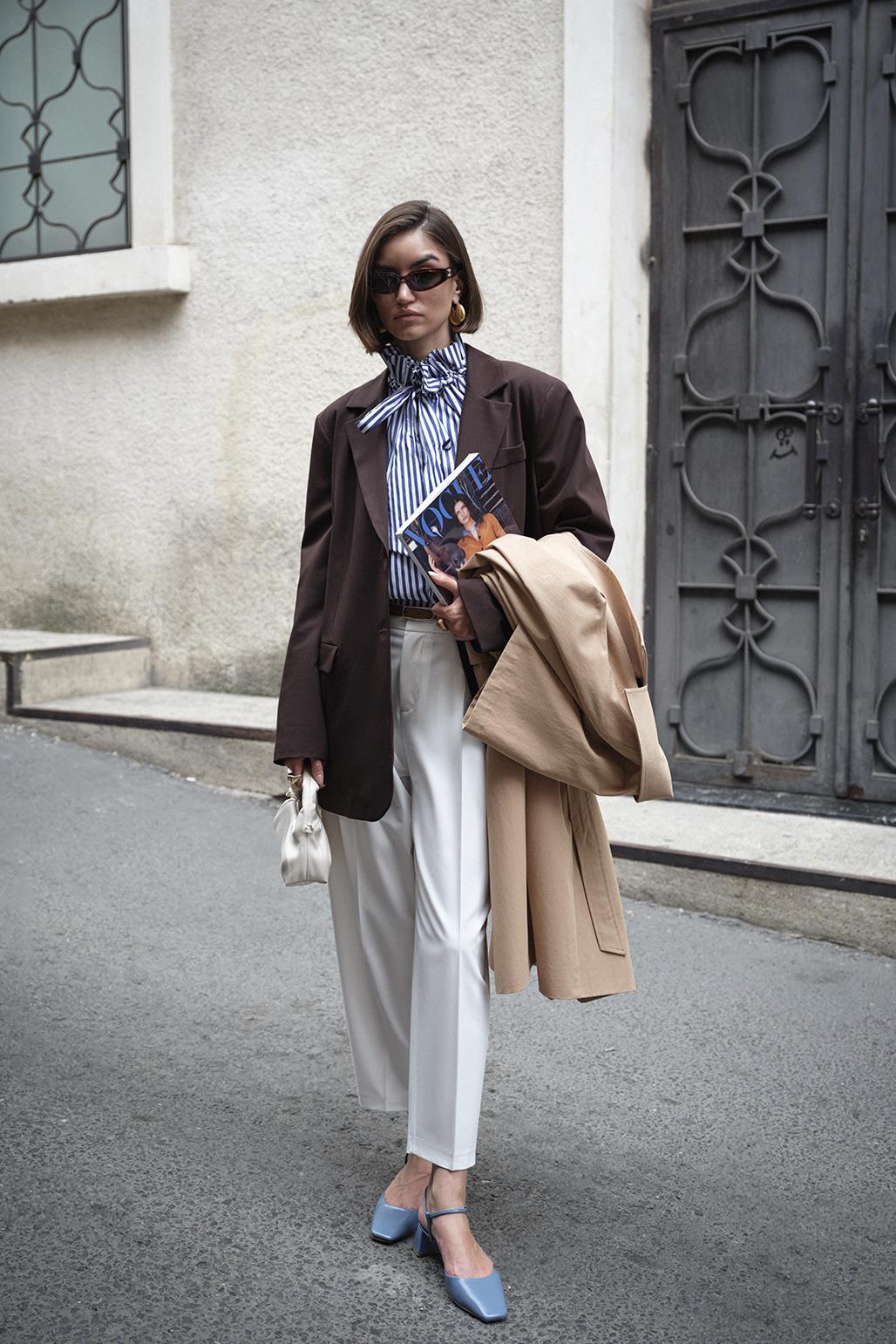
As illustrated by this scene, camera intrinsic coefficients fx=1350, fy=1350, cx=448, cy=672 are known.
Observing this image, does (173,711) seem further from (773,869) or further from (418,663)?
(418,663)

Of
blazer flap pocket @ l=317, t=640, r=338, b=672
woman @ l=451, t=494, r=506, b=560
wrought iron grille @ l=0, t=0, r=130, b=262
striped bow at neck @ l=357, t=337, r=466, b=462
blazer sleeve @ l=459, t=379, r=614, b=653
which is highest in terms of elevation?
wrought iron grille @ l=0, t=0, r=130, b=262

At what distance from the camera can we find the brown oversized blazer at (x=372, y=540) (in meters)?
2.58

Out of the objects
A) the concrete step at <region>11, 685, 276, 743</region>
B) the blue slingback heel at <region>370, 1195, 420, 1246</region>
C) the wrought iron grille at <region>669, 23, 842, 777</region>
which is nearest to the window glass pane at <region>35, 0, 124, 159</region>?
the concrete step at <region>11, 685, 276, 743</region>

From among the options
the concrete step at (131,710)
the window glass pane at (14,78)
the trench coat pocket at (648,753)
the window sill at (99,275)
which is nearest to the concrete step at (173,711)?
the concrete step at (131,710)

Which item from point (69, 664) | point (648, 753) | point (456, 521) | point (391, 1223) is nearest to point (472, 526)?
point (456, 521)

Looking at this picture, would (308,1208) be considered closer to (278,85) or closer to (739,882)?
(739,882)

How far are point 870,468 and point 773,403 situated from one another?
19.1 inches

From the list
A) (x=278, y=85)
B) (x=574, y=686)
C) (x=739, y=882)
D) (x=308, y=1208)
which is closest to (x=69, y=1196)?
(x=308, y=1208)

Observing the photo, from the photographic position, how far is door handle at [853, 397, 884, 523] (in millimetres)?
5305

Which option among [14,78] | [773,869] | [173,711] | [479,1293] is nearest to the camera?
[479,1293]

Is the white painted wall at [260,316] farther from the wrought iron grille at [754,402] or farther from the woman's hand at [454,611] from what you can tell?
the woman's hand at [454,611]

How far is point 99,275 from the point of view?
23.7 feet

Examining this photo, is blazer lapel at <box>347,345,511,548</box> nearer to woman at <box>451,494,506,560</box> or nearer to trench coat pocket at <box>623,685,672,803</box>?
woman at <box>451,494,506,560</box>

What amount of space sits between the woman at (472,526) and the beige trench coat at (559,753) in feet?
0.12
